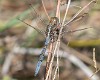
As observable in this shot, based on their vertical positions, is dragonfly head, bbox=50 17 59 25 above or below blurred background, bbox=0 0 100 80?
above

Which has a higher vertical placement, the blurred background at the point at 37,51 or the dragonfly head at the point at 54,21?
the dragonfly head at the point at 54,21

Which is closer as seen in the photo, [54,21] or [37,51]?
[54,21]

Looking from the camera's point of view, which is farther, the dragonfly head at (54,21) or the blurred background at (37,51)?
the blurred background at (37,51)

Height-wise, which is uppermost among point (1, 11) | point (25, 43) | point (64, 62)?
point (1, 11)

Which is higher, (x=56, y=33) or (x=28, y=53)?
(x=56, y=33)

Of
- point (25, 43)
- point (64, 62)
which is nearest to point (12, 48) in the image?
point (25, 43)

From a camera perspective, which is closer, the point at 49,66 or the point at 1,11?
the point at 49,66

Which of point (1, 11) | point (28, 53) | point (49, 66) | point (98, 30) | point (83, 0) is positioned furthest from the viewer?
point (1, 11)

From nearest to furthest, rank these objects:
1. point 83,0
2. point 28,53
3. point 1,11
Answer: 1. point 83,0
2. point 28,53
3. point 1,11

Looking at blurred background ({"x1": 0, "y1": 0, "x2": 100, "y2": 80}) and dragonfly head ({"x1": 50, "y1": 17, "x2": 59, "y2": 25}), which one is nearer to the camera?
dragonfly head ({"x1": 50, "y1": 17, "x2": 59, "y2": 25})

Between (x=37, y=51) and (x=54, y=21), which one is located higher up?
(x=54, y=21)

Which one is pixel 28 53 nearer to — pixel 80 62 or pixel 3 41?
pixel 3 41
